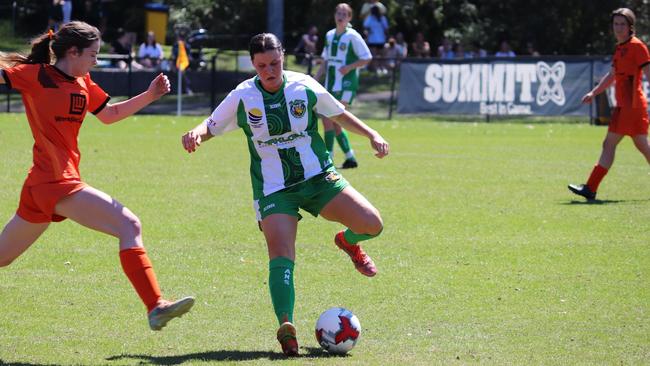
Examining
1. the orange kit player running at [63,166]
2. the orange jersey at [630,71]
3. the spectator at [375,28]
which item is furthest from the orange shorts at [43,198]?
the spectator at [375,28]

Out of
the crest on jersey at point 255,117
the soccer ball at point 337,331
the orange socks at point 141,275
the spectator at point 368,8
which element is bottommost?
the soccer ball at point 337,331

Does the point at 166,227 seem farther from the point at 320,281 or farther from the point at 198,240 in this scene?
the point at 320,281

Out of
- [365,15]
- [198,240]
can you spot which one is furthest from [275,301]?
[365,15]

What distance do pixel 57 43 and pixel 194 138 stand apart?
36.4 inches

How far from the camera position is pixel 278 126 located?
620 cm

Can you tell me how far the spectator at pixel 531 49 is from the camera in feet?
113

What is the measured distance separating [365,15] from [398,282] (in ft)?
85.3

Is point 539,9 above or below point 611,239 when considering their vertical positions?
above

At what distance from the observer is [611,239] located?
978 centimetres

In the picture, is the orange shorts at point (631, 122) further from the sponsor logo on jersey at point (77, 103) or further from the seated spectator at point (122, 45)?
the seated spectator at point (122, 45)

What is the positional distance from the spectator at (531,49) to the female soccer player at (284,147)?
2879cm

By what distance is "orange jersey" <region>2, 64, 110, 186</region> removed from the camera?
575 centimetres

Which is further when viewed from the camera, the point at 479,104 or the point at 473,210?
the point at 479,104

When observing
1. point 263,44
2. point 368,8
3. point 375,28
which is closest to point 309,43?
point 368,8
